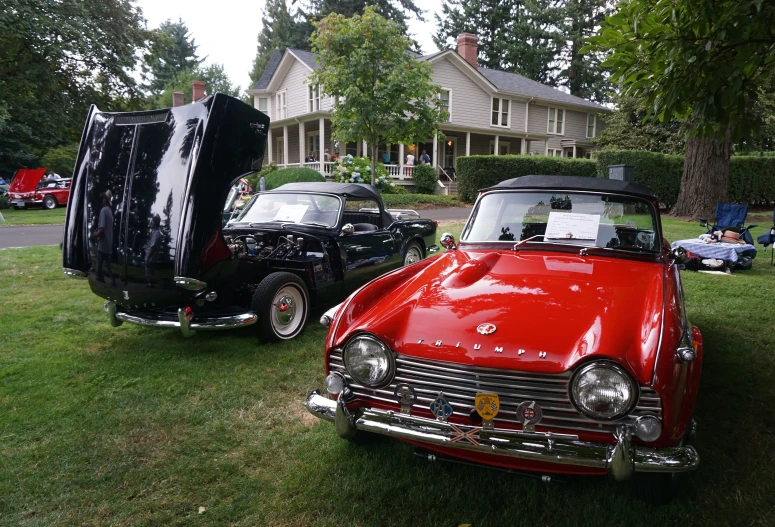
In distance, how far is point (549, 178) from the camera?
4.53 meters

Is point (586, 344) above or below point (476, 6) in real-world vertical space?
below

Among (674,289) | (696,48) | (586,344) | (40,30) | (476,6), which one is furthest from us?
(476,6)

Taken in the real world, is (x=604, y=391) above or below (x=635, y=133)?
below

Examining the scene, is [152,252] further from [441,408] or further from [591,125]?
[591,125]

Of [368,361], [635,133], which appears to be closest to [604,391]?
[368,361]

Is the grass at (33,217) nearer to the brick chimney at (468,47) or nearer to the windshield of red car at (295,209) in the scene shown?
the windshield of red car at (295,209)

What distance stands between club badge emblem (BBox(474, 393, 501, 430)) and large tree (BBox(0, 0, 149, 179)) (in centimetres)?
1918

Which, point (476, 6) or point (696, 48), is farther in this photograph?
point (476, 6)

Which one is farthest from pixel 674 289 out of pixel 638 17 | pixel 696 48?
pixel 638 17

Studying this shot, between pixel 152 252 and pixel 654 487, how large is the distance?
12.8 feet

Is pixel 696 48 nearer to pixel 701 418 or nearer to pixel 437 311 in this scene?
pixel 701 418

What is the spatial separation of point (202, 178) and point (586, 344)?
3.35 m

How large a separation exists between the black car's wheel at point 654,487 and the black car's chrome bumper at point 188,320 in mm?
3311

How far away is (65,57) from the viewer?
61.1ft
